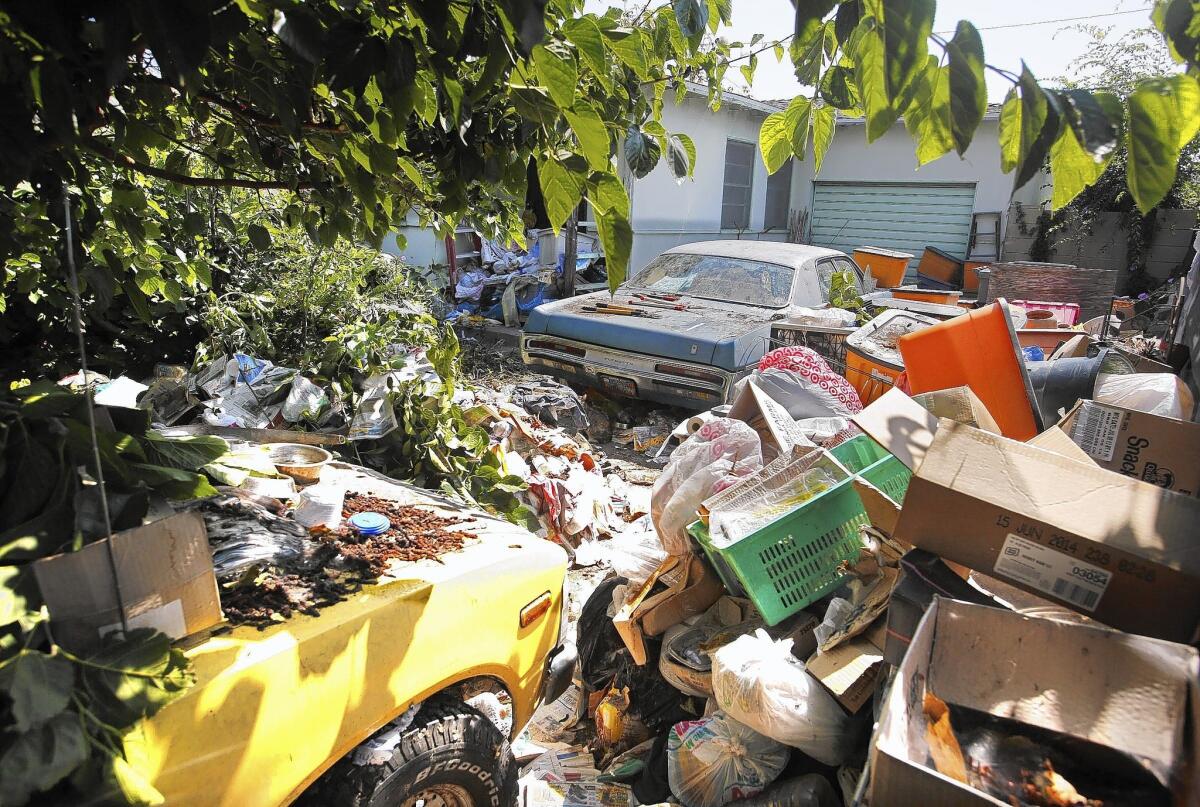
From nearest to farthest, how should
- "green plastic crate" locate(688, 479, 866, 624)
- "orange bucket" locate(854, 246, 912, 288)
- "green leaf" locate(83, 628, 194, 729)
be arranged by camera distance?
"green leaf" locate(83, 628, 194, 729)
"green plastic crate" locate(688, 479, 866, 624)
"orange bucket" locate(854, 246, 912, 288)

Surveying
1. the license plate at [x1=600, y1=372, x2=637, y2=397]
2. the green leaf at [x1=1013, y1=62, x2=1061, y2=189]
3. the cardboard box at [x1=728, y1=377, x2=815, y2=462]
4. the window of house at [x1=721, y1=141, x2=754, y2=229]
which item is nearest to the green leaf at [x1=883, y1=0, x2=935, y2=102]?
the green leaf at [x1=1013, y1=62, x2=1061, y2=189]

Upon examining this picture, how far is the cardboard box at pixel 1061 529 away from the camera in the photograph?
1.76 m

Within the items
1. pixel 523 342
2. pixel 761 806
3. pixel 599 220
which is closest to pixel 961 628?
pixel 761 806

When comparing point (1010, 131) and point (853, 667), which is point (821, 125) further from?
point (853, 667)

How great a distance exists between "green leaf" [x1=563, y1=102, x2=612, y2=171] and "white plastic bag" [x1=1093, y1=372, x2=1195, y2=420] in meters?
2.52

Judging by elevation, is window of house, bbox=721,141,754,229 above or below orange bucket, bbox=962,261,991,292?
above

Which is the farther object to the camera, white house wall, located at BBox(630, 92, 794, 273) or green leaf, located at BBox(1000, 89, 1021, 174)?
white house wall, located at BBox(630, 92, 794, 273)

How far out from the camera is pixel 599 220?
130 centimetres

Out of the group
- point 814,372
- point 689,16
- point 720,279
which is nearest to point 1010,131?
point 689,16

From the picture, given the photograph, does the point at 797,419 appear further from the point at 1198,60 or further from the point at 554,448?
the point at 1198,60

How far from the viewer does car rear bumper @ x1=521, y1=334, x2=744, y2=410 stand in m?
6.15

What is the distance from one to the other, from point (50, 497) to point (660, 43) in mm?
1651

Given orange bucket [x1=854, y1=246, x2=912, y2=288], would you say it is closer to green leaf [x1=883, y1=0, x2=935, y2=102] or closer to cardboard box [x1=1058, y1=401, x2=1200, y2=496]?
cardboard box [x1=1058, y1=401, x2=1200, y2=496]

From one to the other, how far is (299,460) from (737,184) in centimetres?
1383
